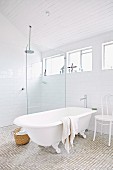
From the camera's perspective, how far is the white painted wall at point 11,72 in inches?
167

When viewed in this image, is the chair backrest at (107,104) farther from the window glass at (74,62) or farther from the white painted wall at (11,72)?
the white painted wall at (11,72)

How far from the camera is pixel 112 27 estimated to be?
336 centimetres

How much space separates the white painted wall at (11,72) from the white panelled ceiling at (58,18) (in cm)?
30

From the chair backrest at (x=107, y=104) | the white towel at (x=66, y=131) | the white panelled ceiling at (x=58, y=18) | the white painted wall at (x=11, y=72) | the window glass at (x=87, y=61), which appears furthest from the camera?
the white painted wall at (x=11, y=72)

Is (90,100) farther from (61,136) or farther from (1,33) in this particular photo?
(1,33)

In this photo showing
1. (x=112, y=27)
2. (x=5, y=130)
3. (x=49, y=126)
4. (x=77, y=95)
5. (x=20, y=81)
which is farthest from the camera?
(x=20, y=81)

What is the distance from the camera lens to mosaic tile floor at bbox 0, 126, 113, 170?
2.16 metres

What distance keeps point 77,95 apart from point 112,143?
1599 millimetres

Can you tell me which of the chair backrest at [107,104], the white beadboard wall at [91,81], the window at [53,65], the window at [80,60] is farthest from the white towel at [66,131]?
the window at [80,60]

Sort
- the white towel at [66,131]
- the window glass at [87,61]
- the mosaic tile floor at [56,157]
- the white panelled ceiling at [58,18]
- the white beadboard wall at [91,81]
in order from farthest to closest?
the window glass at [87,61] → the white beadboard wall at [91,81] → the white panelled ceiling at [58,18] → the white towel at [66,131] → the mosaic tile floor at [56,157]

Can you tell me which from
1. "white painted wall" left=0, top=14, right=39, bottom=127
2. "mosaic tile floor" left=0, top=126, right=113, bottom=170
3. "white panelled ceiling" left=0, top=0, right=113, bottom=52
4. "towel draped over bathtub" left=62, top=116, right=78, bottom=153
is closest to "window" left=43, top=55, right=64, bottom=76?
"white painted wall" left=0, top=14, right=39, bottom=127

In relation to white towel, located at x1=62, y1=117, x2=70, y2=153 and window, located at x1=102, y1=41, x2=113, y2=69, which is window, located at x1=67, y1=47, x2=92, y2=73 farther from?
white towel, located at x1=62, y1=117, x2=70, y2=153

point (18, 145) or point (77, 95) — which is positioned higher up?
point (77, 95)

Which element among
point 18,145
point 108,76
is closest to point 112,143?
point 108,76
